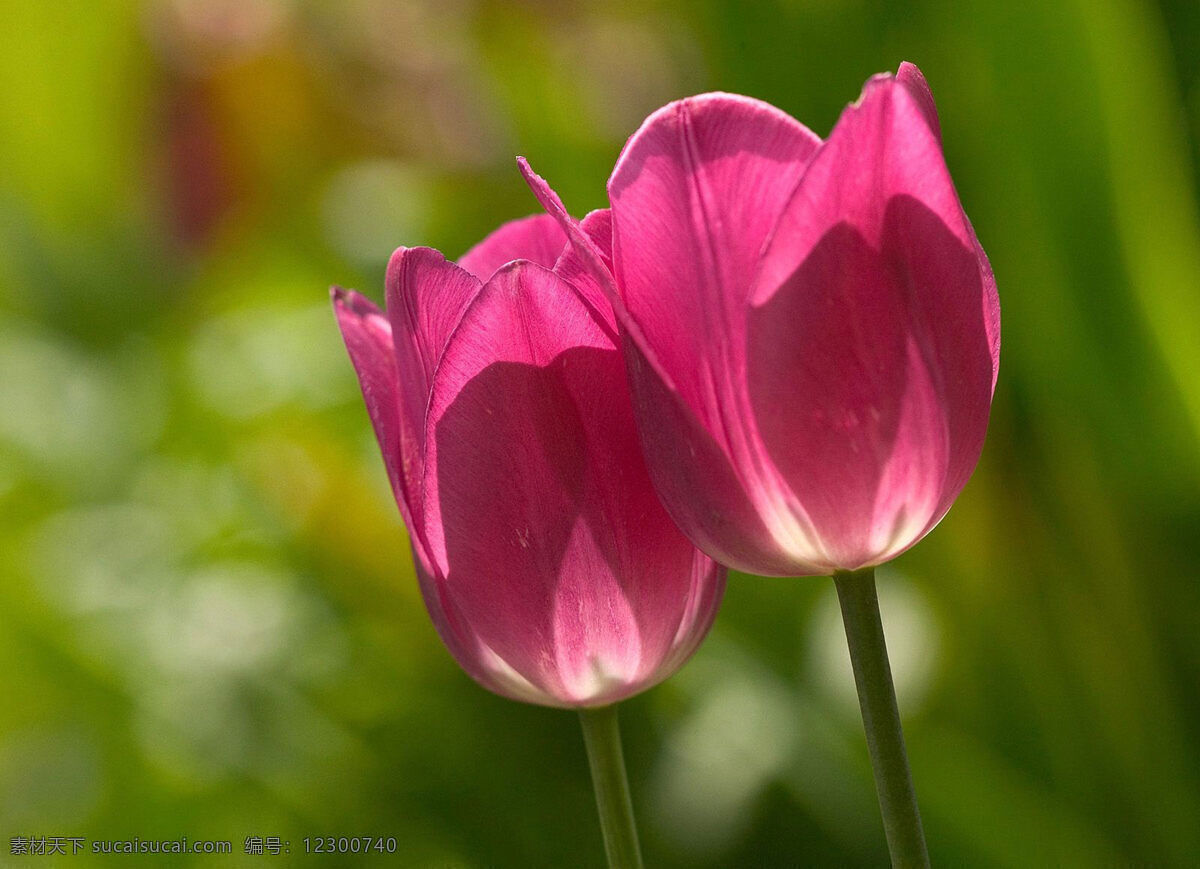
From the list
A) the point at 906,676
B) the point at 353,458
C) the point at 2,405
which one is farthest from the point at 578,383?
the point at 2,405

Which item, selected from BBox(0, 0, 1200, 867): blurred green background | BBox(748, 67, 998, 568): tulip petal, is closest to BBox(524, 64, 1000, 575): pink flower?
BBox(748, 67, 998, 568): tulip petal

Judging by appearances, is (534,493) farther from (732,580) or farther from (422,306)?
(732,580)

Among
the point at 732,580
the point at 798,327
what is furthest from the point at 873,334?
the point at 732,580

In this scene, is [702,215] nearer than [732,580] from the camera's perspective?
Yes

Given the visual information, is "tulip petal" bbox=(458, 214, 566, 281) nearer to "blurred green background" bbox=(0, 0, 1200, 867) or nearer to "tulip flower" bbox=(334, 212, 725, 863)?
"tulip flower" bbox=(334, 212, 725, 863)

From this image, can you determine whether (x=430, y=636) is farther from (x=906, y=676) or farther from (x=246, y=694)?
(x=906, y=676)
